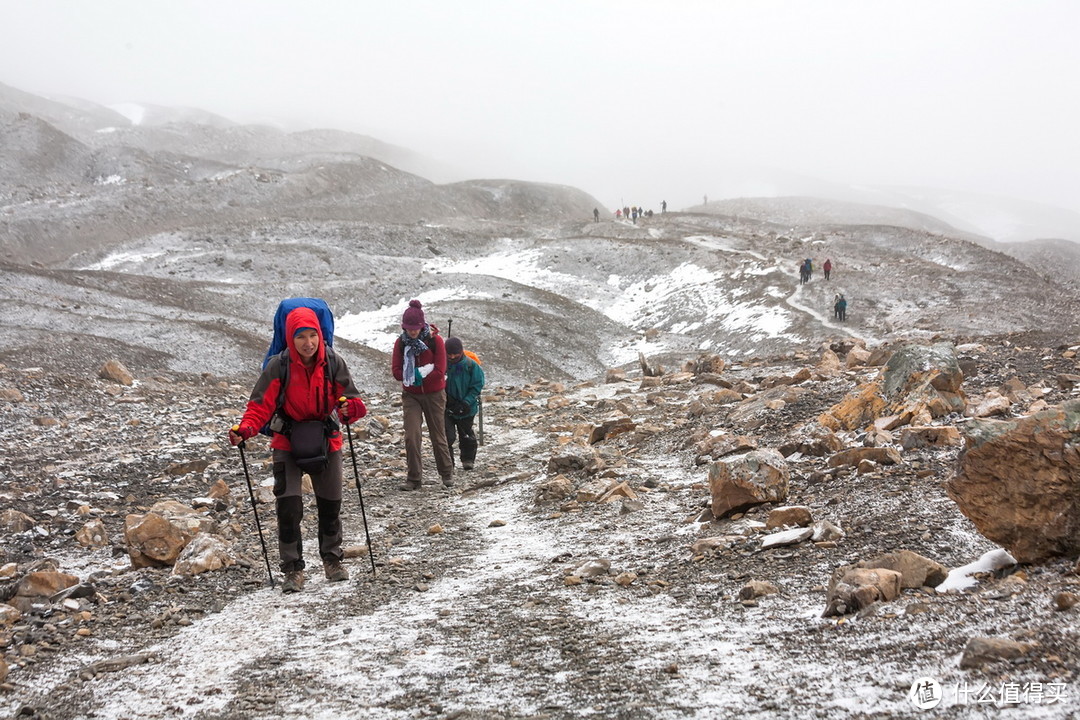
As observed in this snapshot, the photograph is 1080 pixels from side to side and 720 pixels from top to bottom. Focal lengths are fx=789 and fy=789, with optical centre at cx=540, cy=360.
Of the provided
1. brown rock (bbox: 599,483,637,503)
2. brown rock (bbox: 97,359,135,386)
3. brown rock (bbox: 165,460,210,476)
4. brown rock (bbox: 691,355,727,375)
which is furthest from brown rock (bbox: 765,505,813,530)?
brown rock (bbox: 97,359,135,386)

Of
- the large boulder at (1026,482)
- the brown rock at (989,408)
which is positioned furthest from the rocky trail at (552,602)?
the brown rock at (989,408)

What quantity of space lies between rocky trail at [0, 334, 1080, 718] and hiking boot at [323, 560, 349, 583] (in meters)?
0.17

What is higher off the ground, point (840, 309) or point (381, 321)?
point (840, 309)

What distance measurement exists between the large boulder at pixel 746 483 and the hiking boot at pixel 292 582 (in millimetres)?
3393

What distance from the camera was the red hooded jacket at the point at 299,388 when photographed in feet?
19.3

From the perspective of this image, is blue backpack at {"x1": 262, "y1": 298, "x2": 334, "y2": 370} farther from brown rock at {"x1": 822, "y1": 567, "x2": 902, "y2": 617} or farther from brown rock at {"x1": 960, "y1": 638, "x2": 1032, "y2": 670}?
brown rock at {"x1": 960, "y1": 638, "x2": 1032, "y2": 670}

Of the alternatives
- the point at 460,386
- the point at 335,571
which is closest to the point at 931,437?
the point at 335,571

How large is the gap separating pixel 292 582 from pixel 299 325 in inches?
77.6

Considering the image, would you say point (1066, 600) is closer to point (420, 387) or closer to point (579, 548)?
point (579, 548)

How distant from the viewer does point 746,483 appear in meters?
6.54

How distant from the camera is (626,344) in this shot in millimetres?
33812

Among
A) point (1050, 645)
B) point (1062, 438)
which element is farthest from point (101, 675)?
point (1062, 438)

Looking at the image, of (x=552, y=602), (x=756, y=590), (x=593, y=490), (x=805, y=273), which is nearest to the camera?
(x=756, y=590)

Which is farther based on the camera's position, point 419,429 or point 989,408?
point 419,429
